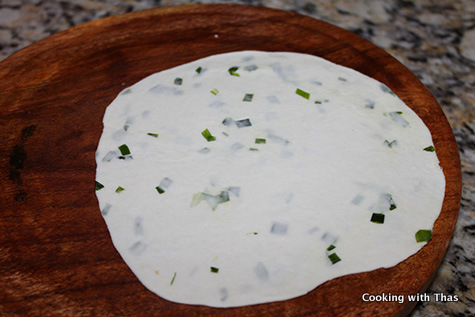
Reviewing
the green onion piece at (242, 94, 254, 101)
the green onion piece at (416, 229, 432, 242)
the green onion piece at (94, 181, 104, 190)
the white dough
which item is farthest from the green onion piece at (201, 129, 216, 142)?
the green onion piece at (416, 229, 432, 242)

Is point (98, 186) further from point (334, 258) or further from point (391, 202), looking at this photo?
point (391, 202)

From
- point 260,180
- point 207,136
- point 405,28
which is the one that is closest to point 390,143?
point 260,180

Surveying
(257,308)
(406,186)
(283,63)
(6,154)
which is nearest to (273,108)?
(283,63)

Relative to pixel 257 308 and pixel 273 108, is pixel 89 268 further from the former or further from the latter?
pixel 273 108

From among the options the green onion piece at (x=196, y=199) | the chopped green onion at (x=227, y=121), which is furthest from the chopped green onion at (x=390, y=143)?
the green onion piece at (x=196, y=199)

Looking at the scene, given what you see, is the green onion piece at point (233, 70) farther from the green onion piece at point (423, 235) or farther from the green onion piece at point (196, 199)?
the green onion piece at point (423, 235)
